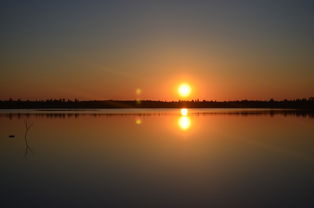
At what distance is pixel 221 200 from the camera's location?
714cm

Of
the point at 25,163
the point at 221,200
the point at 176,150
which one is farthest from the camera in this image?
the point at 176,150

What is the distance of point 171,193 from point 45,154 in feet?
26.2

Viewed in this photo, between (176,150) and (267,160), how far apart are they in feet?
13.8

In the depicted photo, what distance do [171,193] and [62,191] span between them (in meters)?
2.76

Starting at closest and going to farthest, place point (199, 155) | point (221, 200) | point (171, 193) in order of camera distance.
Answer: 1. point (221, 200)
2. point (171, 193)
3. point (199, 155)

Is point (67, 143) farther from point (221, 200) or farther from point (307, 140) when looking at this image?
point (307, 140)

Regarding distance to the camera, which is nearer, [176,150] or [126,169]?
[126,169]

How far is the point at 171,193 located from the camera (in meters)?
7.62

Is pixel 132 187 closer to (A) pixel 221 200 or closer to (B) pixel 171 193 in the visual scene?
(B) pixel 171 193

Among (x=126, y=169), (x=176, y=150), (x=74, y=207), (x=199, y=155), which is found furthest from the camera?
(x=176, y=150)

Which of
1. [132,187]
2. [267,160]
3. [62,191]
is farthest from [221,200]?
[267,160]

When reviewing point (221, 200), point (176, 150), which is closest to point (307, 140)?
point (176, 150)

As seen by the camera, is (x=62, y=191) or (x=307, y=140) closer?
(x=62, y=191)

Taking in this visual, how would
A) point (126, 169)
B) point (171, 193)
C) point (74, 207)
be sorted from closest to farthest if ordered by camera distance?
point (74, 207) < point (171, 193) < point (126, 169)
